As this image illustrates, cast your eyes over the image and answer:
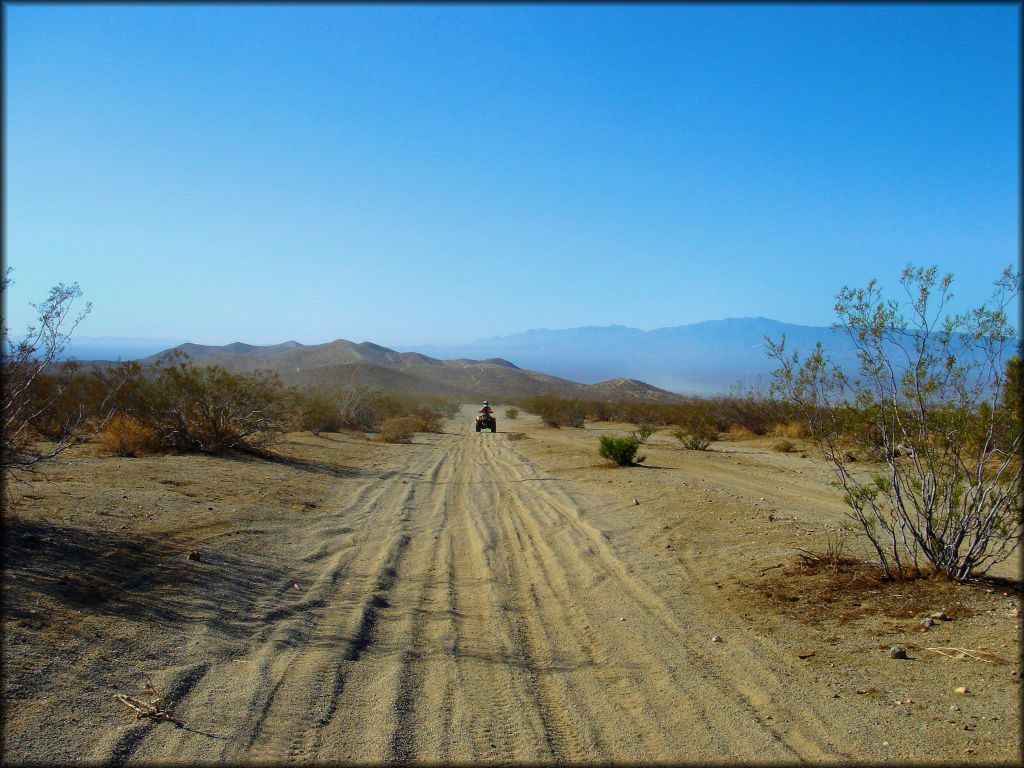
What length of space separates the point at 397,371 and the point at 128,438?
280ft

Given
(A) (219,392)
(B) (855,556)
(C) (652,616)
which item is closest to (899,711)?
(C) (652,616)

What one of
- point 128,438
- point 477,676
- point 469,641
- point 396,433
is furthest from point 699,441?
point 477,676

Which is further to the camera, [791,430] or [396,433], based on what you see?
[396,433]

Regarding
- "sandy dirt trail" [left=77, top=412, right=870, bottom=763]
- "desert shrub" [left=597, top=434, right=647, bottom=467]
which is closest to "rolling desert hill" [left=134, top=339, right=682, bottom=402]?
"desert shrub" [left=597, top=434, right=647, bottom=467]

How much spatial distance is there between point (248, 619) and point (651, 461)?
47.9 ft

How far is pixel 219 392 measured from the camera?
16.8 metres

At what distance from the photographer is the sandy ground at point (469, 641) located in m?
3.89

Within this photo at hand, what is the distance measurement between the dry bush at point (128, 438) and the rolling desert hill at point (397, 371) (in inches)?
2290

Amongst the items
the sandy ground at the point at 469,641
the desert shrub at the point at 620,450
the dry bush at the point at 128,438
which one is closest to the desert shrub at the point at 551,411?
the desert shrub at the point at 620,450

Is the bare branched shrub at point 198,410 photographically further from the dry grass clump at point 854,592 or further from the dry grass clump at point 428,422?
the dry grass clump at point 428,422

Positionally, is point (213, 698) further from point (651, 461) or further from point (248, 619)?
point (651, 461)

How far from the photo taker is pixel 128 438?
46.8ft

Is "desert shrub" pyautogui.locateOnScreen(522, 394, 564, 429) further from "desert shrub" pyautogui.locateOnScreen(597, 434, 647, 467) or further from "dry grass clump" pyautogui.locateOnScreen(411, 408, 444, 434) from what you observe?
"desert shrub" pyautogui.locateOnScreen(597, 434, 647, 467)

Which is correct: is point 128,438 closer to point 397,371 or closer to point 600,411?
point 600,411
